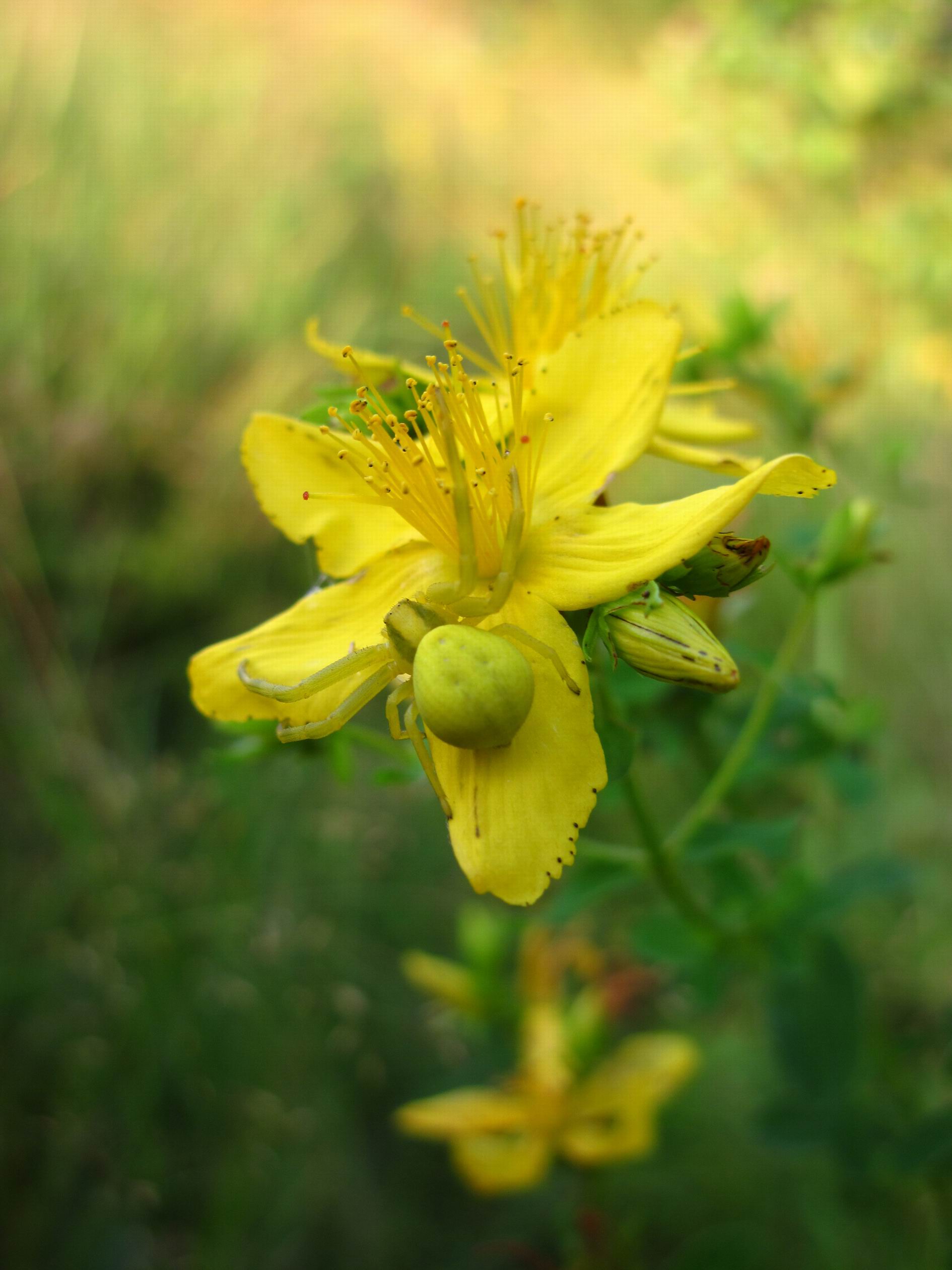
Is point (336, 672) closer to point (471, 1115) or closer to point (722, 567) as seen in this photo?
point (722, 567)

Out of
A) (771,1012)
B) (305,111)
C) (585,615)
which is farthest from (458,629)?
A: (305,111)

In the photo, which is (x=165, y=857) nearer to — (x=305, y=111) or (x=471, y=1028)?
(x=471, y=1028)

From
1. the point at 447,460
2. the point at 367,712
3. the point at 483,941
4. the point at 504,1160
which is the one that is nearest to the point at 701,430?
the point at 447,460

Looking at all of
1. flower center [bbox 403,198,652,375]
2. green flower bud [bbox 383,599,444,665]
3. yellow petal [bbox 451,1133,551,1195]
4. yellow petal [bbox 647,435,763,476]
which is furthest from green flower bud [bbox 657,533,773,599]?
yellow petal [bbox 451,1133,551,1195]

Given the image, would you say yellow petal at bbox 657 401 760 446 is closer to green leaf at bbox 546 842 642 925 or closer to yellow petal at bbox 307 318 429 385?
yellow petal at bbox 307 318 429 385

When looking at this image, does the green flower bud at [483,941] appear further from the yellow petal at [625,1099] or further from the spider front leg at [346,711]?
the spider front leg at [346,711]
